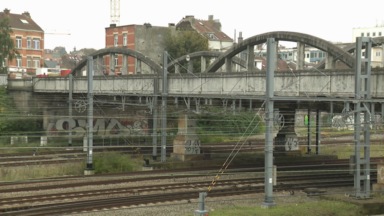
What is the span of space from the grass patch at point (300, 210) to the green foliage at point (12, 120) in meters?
28.9

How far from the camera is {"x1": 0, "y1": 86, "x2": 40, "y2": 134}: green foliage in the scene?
4350cm

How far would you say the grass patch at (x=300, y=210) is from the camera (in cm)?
1819

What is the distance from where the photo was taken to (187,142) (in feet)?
109

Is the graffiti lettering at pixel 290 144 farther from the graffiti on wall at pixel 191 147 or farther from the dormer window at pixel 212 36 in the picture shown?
the dormer window at pixel 212 36

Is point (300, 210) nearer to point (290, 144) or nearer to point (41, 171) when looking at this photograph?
point (41, 171)

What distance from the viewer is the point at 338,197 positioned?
20.4 meters

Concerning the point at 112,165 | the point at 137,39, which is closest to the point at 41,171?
the point at 112,165

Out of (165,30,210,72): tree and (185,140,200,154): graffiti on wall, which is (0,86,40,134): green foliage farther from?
(165,30,210,72): tree

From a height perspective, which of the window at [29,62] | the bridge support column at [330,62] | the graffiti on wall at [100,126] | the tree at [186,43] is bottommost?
the graffiti on wall at [100,126]

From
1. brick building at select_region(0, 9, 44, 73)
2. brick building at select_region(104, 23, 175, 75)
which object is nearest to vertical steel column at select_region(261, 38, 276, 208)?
brick building at select_region(104, 23, 175, 75)

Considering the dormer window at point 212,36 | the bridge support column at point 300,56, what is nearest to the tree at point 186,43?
the dormer window at point 212,36

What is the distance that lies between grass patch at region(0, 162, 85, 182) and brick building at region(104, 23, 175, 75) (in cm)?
3117

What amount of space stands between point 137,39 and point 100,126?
56.5ft

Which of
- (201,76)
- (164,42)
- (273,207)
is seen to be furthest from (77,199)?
(164,42)
